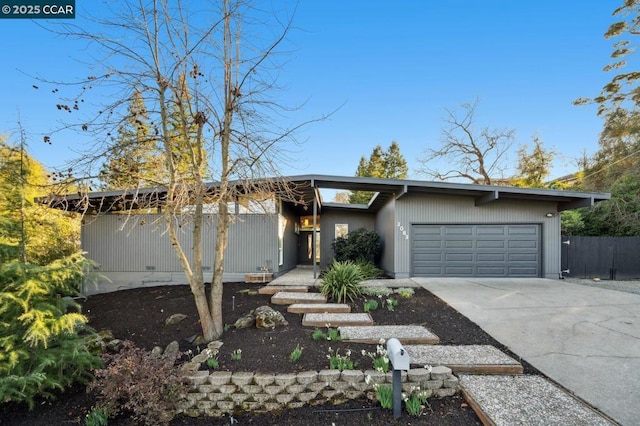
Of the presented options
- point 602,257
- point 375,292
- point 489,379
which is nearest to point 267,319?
point 375,292

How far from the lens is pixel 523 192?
8211mm

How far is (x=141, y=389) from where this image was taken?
2732mm

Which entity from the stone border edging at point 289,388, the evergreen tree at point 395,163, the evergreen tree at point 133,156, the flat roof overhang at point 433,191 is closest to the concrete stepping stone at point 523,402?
the stone border edging at point 289,388

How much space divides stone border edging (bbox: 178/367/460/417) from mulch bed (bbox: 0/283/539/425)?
0.30 ft

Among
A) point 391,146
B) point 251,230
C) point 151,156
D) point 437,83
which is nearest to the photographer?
point 151,156

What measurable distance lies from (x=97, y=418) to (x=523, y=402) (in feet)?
12.8

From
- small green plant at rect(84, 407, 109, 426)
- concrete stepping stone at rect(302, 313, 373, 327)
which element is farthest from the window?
small green plant at rect(84, 407, 109, 426)

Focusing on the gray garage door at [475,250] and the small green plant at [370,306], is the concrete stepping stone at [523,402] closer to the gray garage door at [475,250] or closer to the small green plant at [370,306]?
the small green plant at [370,306]

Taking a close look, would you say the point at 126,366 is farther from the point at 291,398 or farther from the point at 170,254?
the point at 170,254

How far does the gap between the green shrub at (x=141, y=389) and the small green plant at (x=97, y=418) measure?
0.03 meters

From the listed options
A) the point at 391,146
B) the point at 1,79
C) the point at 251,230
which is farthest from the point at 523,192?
the point at 391,146

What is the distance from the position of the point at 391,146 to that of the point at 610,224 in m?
19.3

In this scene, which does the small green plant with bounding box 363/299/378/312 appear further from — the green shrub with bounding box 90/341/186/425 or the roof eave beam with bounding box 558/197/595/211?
the roof eave beam with bounding box 558/197/595/211

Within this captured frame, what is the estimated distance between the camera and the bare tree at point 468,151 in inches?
747
